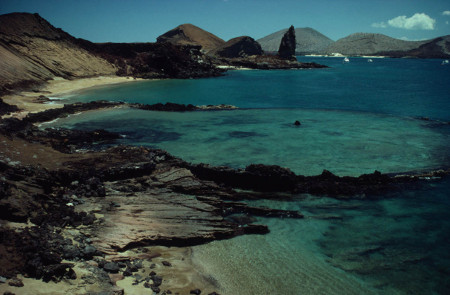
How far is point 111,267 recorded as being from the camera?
8.08m

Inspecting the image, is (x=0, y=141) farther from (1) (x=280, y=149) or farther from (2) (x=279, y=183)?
(1) (x=280, y=149)

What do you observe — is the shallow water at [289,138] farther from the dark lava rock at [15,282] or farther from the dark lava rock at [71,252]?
the dark lava rock at [15,282]

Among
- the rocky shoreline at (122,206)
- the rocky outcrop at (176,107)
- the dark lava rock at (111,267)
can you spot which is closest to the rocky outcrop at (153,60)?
the rocky outcrop at (176,107)

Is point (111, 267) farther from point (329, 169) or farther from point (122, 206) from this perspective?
point (329, 169)

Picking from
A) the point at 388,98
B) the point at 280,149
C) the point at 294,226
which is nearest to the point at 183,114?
the point at 280,149

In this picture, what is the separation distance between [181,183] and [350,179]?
26.0 ft

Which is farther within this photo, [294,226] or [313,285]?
[294,226]

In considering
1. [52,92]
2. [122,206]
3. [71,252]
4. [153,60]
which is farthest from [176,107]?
[153,60]

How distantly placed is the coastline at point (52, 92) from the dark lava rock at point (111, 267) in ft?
78.4

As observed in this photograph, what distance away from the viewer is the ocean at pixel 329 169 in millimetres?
9078

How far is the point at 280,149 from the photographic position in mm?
21500

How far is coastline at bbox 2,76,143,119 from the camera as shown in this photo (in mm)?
31600

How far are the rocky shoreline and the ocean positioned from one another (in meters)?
0.87

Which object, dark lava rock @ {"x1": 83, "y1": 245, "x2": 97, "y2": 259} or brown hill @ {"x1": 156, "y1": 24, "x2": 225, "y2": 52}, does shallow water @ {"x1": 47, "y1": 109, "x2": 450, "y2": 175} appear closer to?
dark lava rock @ {"x1": 83, "y1": 245, "x2": 97, "y2": 259}
